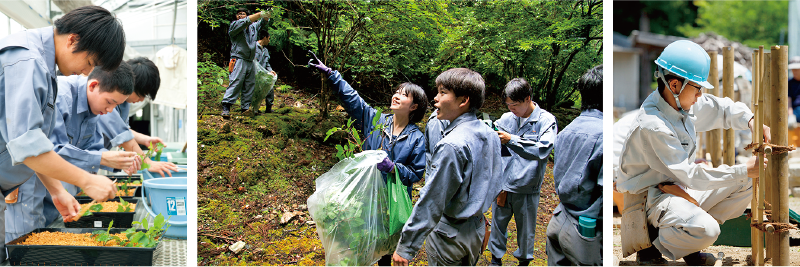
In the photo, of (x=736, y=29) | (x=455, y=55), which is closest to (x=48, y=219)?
(x=455, y=55)

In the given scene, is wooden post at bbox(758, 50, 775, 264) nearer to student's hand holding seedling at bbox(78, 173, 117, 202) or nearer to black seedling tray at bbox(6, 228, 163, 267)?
black seedling tray at bbox(6, 228, 163, 267)

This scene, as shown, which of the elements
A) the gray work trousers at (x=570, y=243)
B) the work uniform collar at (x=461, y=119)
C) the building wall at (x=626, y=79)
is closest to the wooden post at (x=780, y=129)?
the gray work trousers at (x=570, y=243)

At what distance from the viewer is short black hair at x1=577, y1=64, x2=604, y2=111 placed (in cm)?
314

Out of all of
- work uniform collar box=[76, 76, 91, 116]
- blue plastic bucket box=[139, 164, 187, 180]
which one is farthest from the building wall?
work uniform collar box=[76, 76, 91, 116]

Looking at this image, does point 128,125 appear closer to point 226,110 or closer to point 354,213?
point 226,110

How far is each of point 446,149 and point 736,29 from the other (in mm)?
10044

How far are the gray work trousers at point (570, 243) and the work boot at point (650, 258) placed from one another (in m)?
0.50

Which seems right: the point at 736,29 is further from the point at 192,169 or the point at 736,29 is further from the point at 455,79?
the point at 192,169

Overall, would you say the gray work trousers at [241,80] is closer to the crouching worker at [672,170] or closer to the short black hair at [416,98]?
the short black hair at [416,98]

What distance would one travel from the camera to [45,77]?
3.03 meters

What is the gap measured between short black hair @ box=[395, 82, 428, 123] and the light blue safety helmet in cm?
151

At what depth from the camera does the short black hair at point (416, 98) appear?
3.18 m

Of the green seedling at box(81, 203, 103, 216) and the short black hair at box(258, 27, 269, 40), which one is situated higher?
the short black hair at box(258, 27, 269, 40)

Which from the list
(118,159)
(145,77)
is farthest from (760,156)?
(118,159)
